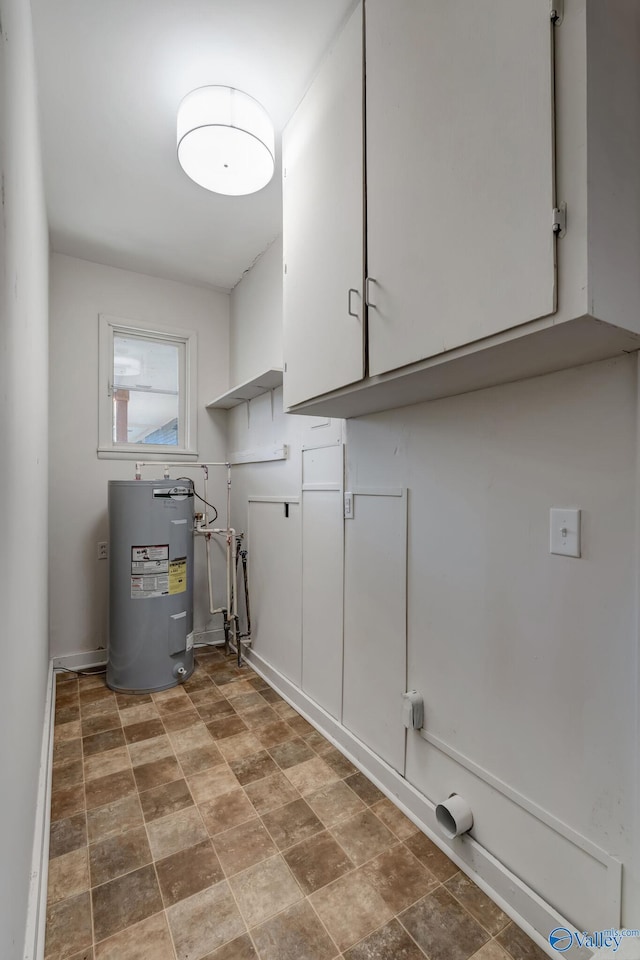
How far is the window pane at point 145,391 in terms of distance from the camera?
3.20 meters

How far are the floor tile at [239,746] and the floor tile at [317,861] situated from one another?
1.91 ft

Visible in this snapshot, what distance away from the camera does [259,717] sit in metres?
2.31

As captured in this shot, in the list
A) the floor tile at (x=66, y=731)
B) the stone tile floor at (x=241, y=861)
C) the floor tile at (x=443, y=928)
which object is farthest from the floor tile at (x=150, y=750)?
the floor tile at (x=443, y=928)

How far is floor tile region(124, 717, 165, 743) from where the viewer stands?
7.04 feet

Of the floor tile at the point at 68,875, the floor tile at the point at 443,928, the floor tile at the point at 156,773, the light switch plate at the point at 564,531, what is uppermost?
the light switch plate at the point at 564,531

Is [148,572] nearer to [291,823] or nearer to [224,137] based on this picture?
[291,823]

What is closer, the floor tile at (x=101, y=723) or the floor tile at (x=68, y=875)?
the floor tile at (x=68, y=875)

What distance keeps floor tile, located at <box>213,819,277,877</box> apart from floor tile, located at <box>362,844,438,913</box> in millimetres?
350

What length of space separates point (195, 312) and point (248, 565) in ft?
6.67

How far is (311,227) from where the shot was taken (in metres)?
1.65

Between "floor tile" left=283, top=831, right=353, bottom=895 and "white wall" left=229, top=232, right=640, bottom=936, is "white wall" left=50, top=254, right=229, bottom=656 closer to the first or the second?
"floor tile" left=283, top=831, right=353, bottom=895

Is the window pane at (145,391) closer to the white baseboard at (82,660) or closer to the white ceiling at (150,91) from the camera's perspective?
the white ceiling at (150,91)

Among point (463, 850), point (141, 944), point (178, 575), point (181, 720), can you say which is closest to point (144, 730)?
point (181, 720)

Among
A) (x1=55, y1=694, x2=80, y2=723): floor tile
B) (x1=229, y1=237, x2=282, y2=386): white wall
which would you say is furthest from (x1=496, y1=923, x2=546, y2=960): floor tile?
(x1=229, y1=237, x2=282, y2=386): white wall
